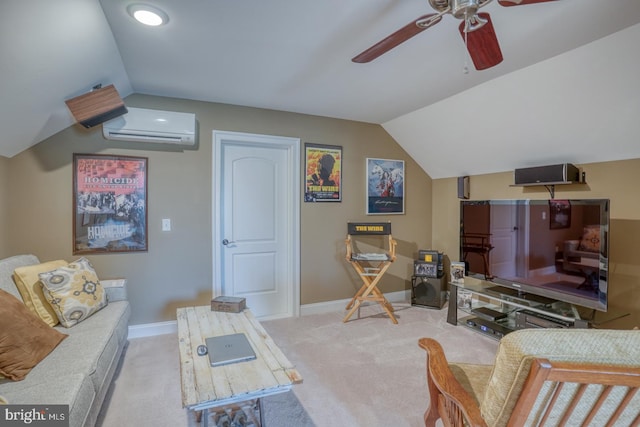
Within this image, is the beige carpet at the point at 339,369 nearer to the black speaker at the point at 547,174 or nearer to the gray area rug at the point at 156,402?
the gray area rug at the point at 156,402

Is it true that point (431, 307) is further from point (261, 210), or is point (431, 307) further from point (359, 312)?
point (261, 210)

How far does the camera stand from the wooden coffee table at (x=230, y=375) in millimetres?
1400

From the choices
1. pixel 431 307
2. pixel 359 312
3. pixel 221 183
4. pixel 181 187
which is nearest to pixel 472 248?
pixel 431 307

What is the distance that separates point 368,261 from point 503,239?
1.42 m

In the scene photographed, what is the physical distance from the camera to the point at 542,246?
287 centimetres

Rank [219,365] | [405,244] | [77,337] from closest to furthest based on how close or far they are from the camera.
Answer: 1. [219,365]
2. [77,337]
3. [405,244]

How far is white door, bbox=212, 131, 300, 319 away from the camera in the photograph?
3.55 metres

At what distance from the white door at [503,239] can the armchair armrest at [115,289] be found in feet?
11.5

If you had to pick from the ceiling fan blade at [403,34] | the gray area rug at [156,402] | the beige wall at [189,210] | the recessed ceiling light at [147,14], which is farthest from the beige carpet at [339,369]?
the recessed ceiling light at [147,14]

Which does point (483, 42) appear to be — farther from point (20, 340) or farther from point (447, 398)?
point (20, 340)

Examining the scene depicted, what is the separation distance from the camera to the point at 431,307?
3984mm

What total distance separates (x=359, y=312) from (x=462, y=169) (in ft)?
7.17

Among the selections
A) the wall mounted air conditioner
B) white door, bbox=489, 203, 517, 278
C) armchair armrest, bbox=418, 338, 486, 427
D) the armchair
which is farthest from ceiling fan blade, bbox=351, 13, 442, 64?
white door, bbox=489, 203, 517, 278

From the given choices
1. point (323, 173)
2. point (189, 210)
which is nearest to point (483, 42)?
point (323, 173)
